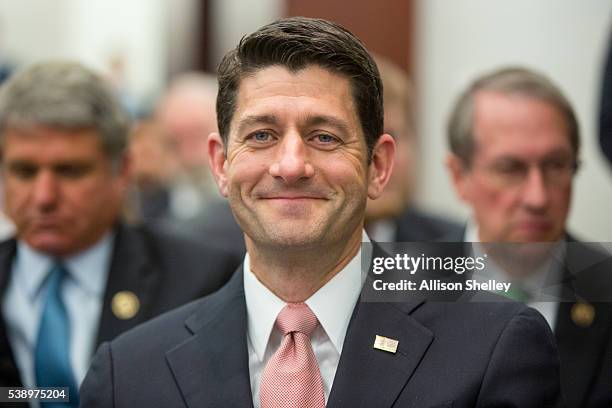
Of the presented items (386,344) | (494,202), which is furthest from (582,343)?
(386,344)

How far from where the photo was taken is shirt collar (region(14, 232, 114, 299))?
11.9 ft

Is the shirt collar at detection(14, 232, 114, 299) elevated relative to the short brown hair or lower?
lower

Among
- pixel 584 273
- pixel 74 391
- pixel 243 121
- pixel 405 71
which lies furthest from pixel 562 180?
pixel 405 71

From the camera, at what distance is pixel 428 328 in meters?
2.69

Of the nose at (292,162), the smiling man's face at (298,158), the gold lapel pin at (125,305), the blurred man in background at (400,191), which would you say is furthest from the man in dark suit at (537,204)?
the gold lapel pin at (125,305)

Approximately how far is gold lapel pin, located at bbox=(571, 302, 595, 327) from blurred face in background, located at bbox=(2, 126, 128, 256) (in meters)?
1.59

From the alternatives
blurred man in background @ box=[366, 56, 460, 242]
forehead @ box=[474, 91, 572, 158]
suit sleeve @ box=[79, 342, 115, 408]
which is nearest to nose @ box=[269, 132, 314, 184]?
suit sleeve @ box=[79, 342, 115, 408]

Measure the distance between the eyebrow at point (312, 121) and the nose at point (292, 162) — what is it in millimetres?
45

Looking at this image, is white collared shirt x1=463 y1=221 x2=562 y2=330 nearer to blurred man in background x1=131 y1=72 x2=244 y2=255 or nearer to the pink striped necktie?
the pink striped necktie

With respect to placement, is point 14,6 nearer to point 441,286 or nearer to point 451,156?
point 451,156

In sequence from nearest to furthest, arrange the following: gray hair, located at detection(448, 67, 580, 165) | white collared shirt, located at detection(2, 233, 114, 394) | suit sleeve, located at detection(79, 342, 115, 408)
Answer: suit sleeve, located at detection(79, 342, 115, 408), gray hair, located at detection(448, 67, 580, 165), white collared shirt, located at detection(2, 233, 114, 394)

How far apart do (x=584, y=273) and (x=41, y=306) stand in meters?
1.69

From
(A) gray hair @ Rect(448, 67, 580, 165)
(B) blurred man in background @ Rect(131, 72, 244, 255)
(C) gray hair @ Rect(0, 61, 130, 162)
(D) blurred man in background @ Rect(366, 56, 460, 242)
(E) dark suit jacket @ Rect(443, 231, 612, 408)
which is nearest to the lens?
(E) dark suit jacket @ Rect(443, 231, 612, 408)

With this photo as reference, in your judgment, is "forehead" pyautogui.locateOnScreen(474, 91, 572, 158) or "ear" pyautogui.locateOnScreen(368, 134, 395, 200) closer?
"ear" pyautogui.locateOnScreen(368, 134, 395, 200)
